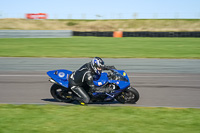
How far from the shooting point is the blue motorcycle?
788 cm

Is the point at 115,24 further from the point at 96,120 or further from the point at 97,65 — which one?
the point at 96,120

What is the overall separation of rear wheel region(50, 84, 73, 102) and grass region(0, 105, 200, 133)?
94 cm

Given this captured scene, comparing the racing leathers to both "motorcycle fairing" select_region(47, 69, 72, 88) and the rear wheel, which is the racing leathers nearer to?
"motorcycle fairing" select_region(47, 69, 72, 88)

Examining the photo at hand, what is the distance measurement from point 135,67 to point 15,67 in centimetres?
566

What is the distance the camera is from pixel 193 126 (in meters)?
5.90

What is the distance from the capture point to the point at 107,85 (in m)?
7.93

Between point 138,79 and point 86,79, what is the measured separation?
4469 millimetres

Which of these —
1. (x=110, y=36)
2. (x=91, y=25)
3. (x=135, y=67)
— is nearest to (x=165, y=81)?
(x=135, y=67)

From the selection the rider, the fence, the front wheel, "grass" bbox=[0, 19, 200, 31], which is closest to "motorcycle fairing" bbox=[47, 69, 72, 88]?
the rider

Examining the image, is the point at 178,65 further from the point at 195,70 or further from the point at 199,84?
the point at 199,84

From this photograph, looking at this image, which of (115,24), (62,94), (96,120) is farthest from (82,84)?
(115,24)

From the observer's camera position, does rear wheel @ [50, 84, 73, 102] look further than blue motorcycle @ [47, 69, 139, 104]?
Yes

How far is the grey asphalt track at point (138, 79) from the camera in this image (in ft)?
28.6

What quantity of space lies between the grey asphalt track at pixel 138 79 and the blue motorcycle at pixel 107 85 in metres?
0.25
